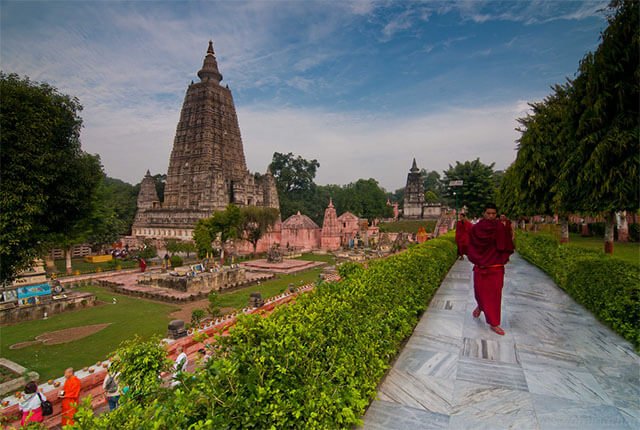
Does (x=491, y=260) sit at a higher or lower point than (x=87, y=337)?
higher

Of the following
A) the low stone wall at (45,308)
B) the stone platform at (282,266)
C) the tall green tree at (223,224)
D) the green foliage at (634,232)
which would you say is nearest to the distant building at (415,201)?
the stone platform at (282,266)

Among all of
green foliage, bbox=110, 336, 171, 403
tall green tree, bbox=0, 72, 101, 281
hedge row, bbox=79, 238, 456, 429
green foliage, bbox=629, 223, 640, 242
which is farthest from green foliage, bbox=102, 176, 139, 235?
green foliage, bbox=629, 223, 640, 242

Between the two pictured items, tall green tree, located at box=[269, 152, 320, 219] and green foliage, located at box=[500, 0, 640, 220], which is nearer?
green foliage, located at box=[500, 0, 640, 220]

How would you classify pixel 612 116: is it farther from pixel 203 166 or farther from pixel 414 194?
pixel 414 194

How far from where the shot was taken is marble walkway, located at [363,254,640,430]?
3066 millimetres

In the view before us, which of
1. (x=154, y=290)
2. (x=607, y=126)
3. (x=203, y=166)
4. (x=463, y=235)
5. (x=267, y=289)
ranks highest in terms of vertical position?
(x=203, y=166)

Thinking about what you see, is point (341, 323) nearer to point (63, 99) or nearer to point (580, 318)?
point (580, 318)

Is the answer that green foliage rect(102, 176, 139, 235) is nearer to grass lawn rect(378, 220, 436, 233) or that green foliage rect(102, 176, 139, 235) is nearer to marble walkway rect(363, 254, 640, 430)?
grass lawn rect(378, 220, 436, 233)

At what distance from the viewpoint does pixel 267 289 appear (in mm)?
17391

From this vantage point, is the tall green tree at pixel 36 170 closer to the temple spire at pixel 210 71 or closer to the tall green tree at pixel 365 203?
the temple spire at pixel 210 71

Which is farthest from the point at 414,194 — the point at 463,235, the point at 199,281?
the point at 463,235

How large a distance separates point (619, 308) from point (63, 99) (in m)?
12.7

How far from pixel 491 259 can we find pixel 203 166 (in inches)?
1494

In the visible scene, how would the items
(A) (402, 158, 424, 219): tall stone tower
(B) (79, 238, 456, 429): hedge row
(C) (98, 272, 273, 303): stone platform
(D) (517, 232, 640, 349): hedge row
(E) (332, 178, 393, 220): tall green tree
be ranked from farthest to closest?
1. (E) (332, 178, 393, 220): tall green tree
2. (A) (402, 158, 424, 219): tall stone tower
3. (C) (98, 272, 273, 303): stone platform
4. (D) (517, 232, 640, 349): hedge row
5. (B) (79, 238, 456, 429): hedge row
